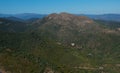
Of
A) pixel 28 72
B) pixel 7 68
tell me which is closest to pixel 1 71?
pixel 7 68

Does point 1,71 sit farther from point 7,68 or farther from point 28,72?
point 28,72
